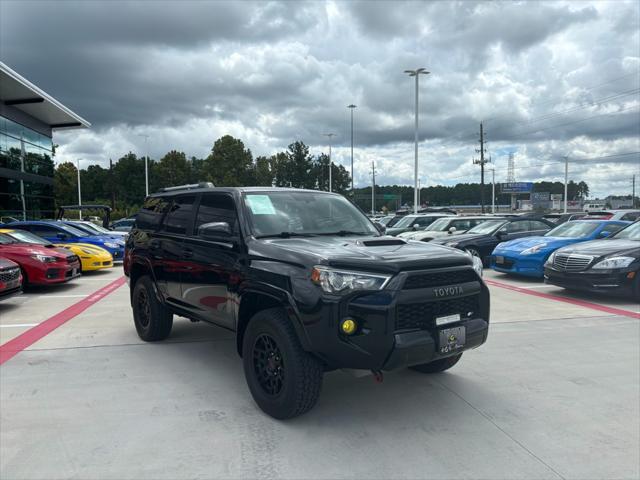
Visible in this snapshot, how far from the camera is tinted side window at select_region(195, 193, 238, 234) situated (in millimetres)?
4570

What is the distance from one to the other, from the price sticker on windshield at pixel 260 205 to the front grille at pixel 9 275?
17.0 ft

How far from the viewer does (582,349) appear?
19.0 feet

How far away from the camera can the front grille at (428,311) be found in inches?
135

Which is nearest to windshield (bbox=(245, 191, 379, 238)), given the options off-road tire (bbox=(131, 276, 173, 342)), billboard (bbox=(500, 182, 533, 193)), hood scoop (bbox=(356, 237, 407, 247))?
hood scoop (bbox=(356, 237, 407, 247))

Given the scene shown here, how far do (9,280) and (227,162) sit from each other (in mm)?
62823

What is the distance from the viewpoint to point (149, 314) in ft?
19.5

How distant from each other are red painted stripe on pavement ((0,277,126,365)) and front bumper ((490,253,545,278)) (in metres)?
8.93

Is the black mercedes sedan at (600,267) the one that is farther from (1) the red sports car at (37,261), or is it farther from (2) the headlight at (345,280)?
(1) the red sports car at (37,261)

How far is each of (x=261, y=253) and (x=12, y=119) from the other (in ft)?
112

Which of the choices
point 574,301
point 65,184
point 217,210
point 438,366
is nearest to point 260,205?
point 217,210

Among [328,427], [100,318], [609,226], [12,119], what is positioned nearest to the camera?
[328,427]

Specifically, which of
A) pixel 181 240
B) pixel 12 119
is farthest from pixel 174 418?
pixel 12 119

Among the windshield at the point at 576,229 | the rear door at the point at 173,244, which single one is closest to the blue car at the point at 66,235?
the rear door at the point at 173,244

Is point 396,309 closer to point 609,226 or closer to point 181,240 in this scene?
point 181,240
